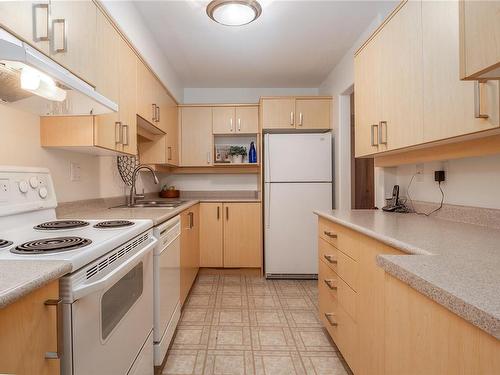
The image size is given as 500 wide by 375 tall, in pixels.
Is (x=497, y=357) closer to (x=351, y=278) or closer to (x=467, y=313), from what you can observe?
(x=467, y=313)

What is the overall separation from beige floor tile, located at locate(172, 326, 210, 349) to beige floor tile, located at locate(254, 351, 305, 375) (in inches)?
15.7

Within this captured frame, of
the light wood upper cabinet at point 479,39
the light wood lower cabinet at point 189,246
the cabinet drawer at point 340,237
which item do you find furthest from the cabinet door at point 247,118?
the light wood upper cabinet at point 479,39

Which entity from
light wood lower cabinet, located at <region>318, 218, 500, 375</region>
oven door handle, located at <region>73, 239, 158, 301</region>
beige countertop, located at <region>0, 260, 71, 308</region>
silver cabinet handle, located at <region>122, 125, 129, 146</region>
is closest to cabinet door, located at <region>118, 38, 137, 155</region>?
silver cabinet handle, located at <region>122, 125, 129, 146</region>

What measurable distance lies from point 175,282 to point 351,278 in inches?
48.8

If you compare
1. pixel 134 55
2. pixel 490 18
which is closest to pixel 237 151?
pixel 134 55

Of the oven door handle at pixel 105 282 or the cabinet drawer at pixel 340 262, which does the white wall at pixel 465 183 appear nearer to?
the cabinet drawer at pixel 340 262

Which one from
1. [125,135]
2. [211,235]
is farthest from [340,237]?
[211,235]

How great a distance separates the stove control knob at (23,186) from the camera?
1283 mm

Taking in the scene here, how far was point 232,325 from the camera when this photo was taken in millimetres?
2191

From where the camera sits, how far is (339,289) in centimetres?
169

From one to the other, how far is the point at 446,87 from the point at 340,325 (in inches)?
54.3

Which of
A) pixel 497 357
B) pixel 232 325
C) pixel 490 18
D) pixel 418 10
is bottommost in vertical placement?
pixel 232 325

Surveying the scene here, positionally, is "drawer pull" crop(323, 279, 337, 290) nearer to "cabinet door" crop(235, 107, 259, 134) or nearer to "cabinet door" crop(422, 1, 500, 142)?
"cabinet door" crop(422, 1, 500, 142)

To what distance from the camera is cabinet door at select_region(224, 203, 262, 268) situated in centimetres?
338
